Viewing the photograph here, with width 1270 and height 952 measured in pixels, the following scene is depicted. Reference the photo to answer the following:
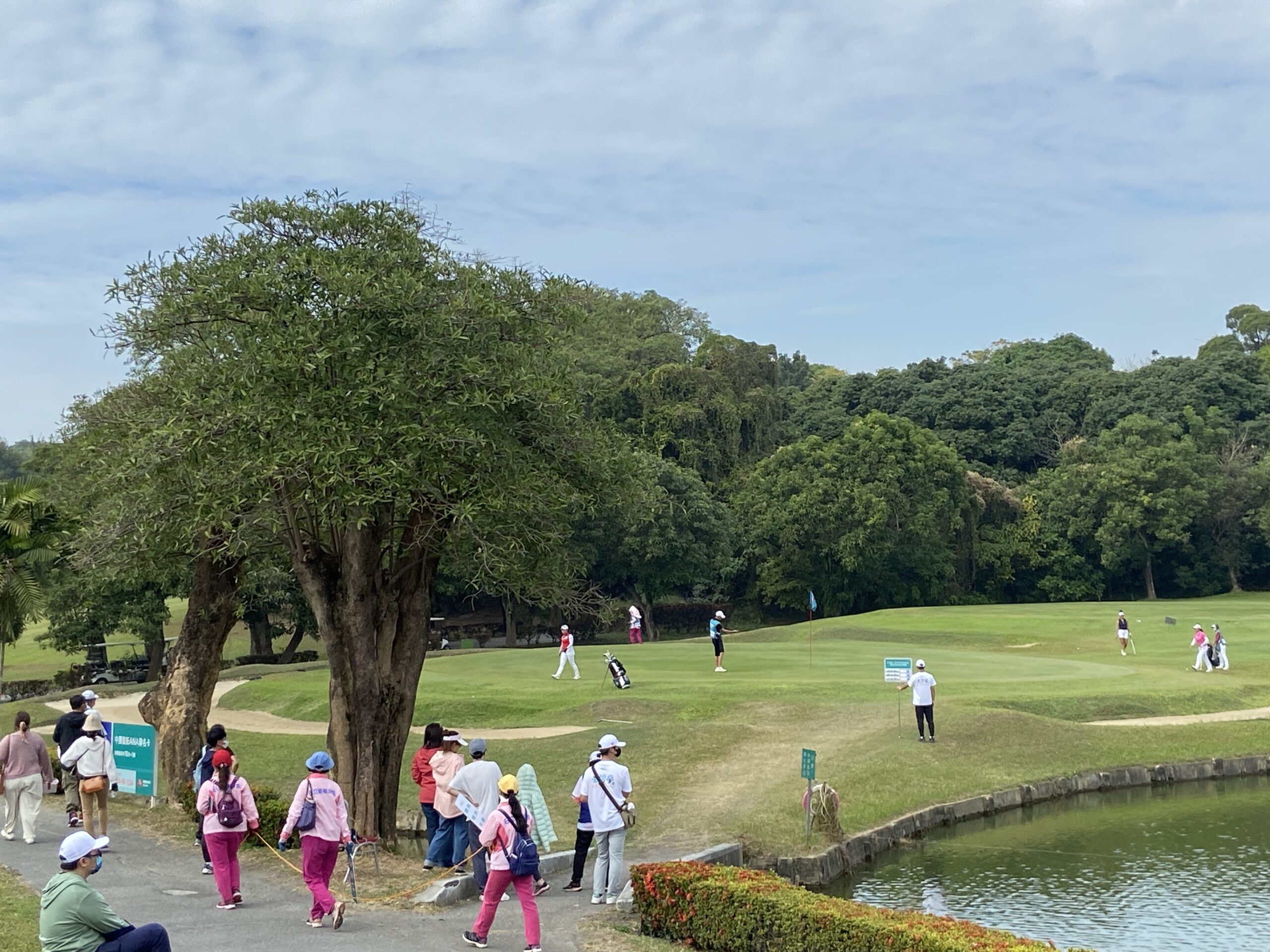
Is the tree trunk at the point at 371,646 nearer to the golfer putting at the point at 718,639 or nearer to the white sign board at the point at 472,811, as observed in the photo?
the white sign board at the point at 472,811

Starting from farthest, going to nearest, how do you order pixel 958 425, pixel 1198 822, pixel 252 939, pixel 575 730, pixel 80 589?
pixel 958 425 < pixel 80 589 < pixel 575 730 < pixel 1198 822 < pixel 252 939

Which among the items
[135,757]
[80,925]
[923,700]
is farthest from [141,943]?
[923,700]

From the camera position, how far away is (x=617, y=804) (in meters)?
14.9

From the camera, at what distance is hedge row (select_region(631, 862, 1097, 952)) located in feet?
39.2

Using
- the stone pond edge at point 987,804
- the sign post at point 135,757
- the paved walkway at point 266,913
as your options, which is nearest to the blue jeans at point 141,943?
the paved walkway at point 266,913

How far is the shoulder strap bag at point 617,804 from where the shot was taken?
48.7ft

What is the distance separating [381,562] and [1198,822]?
51.2ft

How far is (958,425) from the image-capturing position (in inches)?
3489

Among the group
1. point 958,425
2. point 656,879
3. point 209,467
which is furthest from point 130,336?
point 958,425

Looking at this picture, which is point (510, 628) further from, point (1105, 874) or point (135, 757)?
point (1105, 874)

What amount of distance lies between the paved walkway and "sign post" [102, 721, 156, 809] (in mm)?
4117

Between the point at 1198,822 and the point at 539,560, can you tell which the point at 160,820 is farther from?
the point at 1198,822

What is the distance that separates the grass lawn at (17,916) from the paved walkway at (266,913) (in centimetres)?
21

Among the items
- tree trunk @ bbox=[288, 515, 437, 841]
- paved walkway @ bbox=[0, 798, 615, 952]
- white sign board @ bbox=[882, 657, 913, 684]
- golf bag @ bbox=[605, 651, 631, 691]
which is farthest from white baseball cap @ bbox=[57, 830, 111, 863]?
golf bag @ bbox=[605, 651, 631, 691]
